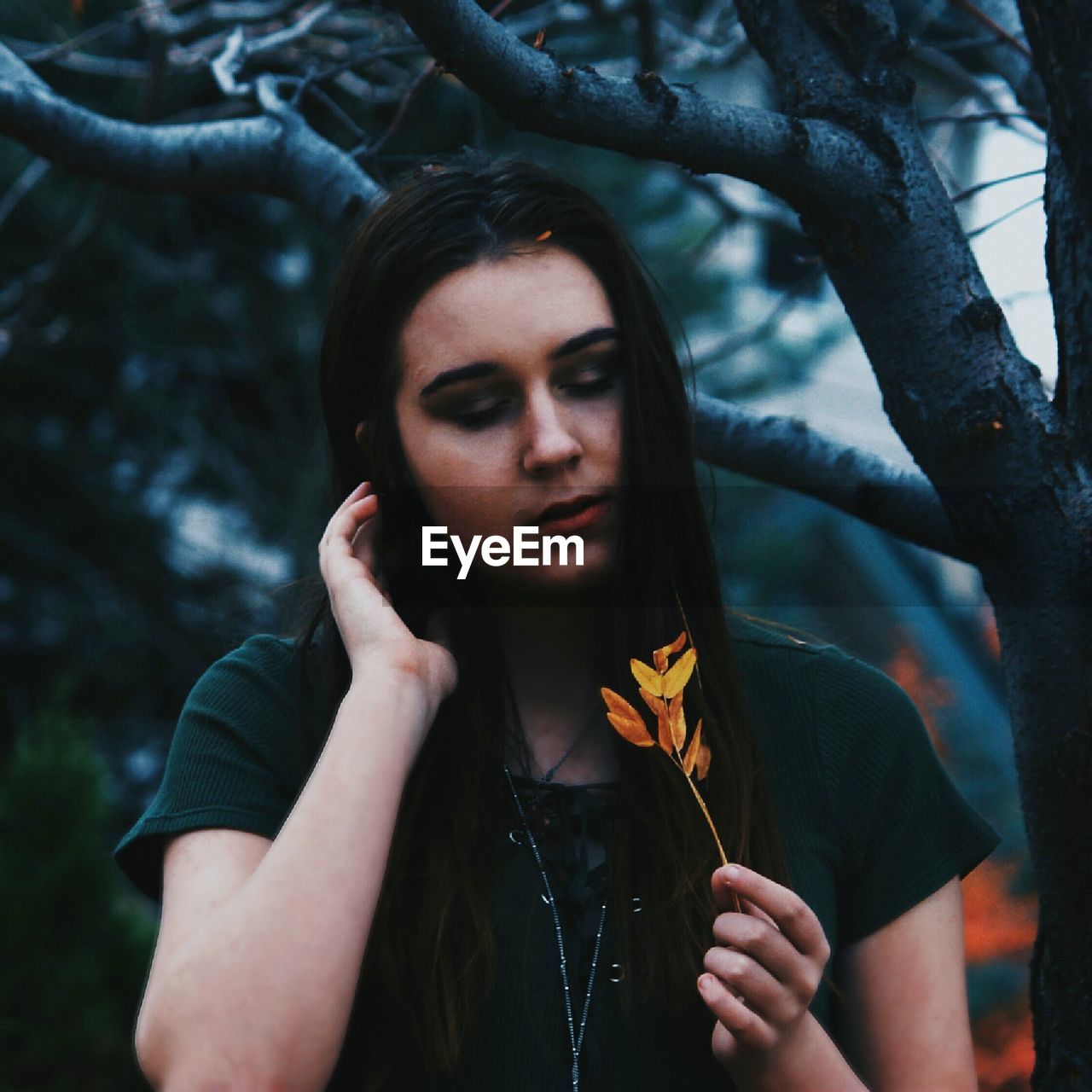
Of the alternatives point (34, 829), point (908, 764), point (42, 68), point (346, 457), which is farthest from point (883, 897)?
point (42, 68)

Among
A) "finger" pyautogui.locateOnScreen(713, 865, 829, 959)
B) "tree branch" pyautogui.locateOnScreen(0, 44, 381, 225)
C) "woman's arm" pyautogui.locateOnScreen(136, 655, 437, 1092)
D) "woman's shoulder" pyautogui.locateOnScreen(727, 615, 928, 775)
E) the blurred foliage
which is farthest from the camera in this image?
the blurred foliage

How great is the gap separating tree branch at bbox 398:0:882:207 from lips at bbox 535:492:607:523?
387 mm

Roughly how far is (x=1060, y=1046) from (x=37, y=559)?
524 centimetres

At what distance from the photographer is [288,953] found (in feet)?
4.01

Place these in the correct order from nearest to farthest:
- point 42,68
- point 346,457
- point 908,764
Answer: point 908,764 < point 346,457 < point 42,68

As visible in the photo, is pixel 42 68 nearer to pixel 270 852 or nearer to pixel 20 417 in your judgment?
pixel 20 417

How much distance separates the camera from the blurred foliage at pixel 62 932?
381cm

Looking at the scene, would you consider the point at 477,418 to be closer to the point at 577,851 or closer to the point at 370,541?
the point at 370,541

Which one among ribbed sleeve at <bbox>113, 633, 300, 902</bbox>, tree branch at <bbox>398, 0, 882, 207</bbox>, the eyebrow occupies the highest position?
tree branch at <bbox>398, 0, 882, 207</bbox>

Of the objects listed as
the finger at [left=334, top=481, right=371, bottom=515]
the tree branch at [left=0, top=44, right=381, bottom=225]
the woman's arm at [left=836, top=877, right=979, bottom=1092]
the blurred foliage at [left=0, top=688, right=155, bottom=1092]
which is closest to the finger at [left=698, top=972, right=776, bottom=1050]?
the woman's arm at [left=836, top=877, right=979, bottom=1092]

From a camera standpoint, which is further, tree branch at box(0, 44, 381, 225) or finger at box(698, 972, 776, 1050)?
tree branch at box(0, 44, 381, 225)

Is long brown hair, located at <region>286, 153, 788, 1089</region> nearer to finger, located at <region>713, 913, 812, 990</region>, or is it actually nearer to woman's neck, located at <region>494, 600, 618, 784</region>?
woman's neck, located at <region>494, 600, 618, 784</region>

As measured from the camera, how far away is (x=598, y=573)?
1.48 meters

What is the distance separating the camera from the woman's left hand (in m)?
1.11
